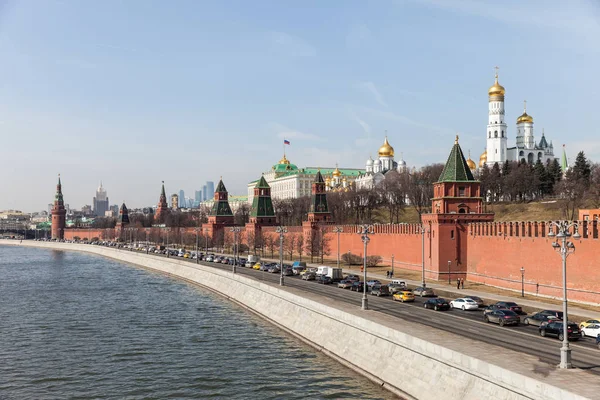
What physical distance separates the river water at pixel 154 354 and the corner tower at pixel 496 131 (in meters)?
97.2

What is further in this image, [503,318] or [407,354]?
[503,318]

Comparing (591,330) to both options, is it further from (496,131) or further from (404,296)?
(496,131)

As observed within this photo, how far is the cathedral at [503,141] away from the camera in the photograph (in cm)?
13825

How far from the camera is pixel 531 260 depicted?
46656 mm

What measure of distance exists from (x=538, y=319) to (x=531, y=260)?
14.8 metres

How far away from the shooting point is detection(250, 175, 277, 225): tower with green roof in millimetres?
106438

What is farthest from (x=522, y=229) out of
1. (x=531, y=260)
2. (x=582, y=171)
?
(x=582, y=171)

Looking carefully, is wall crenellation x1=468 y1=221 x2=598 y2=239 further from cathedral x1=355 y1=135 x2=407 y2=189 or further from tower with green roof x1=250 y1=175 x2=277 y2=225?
cathedral x1=355 y1=135 x2=407 y2=189

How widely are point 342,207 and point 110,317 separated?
94.4 metres

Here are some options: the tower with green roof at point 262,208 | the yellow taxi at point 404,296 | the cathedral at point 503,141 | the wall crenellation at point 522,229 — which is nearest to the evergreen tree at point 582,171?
the cathedral at point 503,141

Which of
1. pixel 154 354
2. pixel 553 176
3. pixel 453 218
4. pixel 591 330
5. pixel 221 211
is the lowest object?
pixel 154 354

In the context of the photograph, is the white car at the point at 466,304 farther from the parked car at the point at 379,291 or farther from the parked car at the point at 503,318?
the parked car at the point at 379,291

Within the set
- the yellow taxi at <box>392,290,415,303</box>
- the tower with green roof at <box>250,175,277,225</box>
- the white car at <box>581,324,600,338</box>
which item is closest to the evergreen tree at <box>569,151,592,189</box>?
the tower with green roof at <box>250,175,277,225</box>

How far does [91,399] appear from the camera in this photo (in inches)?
1048
